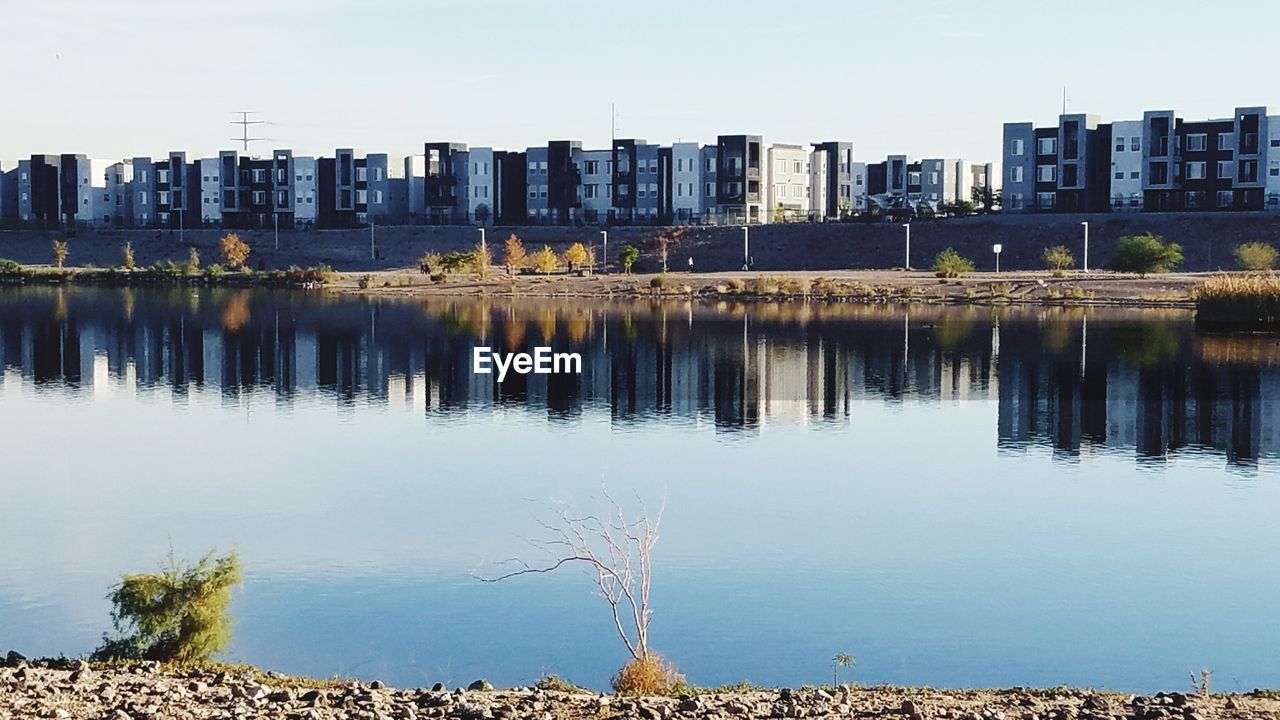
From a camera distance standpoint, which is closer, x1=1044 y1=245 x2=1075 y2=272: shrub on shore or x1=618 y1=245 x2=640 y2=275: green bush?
x1=1044 y1=245 x2=1075 y2=272: shrub on shore

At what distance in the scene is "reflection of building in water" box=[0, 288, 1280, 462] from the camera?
42.1m

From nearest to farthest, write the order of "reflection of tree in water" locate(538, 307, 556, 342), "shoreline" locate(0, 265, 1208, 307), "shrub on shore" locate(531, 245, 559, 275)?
"reflection of tree in water" locate(538, 307, 556, 342) → "shoreline" locate(0, 265, 1208, 307) → "shrub on shore" locate(531, 245, 559, 275)

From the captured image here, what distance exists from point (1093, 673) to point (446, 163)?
129844 mm

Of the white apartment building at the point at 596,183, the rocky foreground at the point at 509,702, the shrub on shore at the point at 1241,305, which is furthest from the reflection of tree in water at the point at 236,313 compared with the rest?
the rocky foreground at the point at 509,702

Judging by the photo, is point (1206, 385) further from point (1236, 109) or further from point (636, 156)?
point (636, 156)

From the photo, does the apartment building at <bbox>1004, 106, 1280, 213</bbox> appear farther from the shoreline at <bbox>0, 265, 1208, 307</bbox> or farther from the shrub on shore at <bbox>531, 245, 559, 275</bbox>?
the shrub on shore at <bbox>531, 245, 559, 275</bbox>

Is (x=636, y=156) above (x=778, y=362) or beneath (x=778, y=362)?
above

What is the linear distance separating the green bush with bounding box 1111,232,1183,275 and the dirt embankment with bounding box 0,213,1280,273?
18.8ft

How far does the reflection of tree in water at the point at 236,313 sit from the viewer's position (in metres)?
73.8

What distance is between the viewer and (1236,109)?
112 m

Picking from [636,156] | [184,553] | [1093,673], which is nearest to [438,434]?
[184,553]
